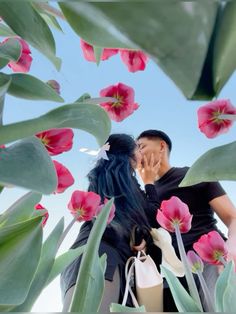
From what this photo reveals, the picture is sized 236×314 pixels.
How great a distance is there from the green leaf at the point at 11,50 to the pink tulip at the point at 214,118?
0.86 ft

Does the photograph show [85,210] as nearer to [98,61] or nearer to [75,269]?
[98,61]

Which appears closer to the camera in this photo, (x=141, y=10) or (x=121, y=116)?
(x=141, y=10)

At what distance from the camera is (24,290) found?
299 mm

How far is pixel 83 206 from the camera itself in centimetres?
60

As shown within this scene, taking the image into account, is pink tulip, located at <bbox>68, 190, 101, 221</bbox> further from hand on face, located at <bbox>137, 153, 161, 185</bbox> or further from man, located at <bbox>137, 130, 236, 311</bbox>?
hand on face, located at <bbox>137, 153, 161, 185</bbox>

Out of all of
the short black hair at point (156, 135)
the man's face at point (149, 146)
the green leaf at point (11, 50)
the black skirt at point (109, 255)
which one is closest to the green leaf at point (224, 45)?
the green leaf at point (11, 50)

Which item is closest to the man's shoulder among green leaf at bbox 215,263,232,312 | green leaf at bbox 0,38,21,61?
green leaf at bbox 215,263,232,312

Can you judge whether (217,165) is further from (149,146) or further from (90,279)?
(149,146)

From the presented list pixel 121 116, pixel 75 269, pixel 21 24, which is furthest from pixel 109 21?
pixel 75 269

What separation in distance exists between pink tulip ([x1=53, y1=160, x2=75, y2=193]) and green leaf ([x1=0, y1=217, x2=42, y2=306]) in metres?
0.17

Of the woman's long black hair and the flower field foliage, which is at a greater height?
the woman's long black hair

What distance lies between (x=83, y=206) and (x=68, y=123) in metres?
0.31

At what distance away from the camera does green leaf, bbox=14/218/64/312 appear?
347mm

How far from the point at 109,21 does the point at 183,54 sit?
34mm
